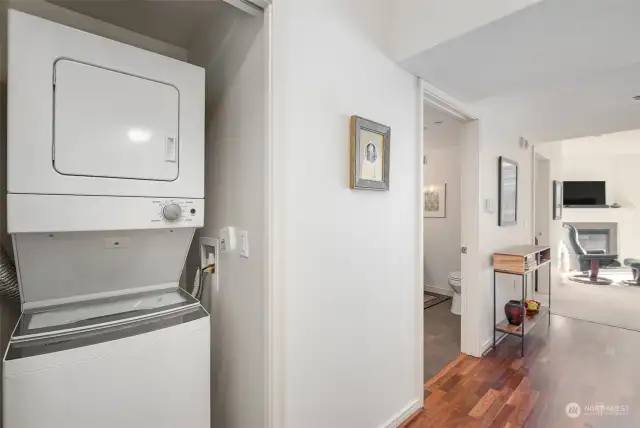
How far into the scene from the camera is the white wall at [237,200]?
1.27 m

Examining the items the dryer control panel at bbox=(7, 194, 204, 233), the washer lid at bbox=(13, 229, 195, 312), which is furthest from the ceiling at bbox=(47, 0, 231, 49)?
the washer lid at bbox=(13, 229, 195, 312)

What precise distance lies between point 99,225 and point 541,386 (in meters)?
2.79

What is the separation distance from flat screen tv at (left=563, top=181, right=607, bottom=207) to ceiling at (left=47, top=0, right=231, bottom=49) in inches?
313

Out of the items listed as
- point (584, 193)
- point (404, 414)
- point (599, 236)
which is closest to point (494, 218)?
point (404, 414)

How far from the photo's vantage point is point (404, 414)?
6.00ft

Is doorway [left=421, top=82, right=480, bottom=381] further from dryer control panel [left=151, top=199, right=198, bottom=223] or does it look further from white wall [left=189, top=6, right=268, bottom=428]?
dryer control panel [left=151, top=199, right=198, bottom=223]

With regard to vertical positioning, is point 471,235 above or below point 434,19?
below

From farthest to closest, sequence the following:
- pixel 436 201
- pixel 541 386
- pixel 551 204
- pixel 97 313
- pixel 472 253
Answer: pixel 551 204, pixel 436 201, pixel 472 253, pixel 541 386, pixel 97 313

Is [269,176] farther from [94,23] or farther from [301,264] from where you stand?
[94,23]

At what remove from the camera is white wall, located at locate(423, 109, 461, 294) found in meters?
4.41

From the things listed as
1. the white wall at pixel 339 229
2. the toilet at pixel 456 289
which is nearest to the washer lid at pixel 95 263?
the white wall at pixel 339 229

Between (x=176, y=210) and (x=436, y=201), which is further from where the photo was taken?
(x=436, y=201)

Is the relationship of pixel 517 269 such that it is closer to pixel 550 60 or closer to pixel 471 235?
pixel 471 235

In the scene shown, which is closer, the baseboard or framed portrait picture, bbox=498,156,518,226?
framed portrait picture, bbox=498,156,518,226
